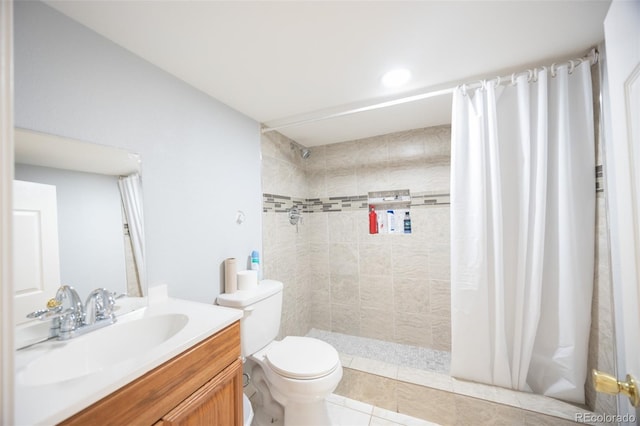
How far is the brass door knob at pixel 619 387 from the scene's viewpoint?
516mm

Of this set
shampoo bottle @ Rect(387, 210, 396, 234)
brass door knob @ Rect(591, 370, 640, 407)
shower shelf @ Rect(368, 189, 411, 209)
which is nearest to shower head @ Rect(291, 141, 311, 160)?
shower shelf @ Rect(368, 189, 411, 209)

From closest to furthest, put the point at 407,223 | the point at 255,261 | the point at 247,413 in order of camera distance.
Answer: the point at 247,413
the point at 255,261
the point at 407,223

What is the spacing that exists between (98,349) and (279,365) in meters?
0.80

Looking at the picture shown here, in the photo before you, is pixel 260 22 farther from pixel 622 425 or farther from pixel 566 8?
pixel 622 425

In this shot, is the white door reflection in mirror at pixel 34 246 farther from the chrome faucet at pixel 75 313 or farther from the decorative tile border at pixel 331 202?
the decorative tile border at pixel 331 202

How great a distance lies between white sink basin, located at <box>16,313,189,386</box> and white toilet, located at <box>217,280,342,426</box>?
42 cm

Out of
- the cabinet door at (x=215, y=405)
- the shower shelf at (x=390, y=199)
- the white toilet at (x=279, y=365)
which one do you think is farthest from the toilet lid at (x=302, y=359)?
the shower shelf at (x=390, y=199)

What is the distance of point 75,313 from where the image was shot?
0.90 metres

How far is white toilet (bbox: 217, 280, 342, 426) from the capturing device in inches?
49.8

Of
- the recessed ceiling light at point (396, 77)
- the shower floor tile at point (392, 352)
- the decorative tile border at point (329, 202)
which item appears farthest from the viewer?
A: the decorative tile border at point (329, 202)

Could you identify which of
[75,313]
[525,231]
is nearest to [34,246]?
[75,313]

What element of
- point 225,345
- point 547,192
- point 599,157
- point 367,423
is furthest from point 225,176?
point 599,157

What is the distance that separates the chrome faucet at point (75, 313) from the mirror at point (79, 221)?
0.03 metres

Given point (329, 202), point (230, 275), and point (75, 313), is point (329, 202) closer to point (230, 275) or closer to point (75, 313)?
point (230, 275)
